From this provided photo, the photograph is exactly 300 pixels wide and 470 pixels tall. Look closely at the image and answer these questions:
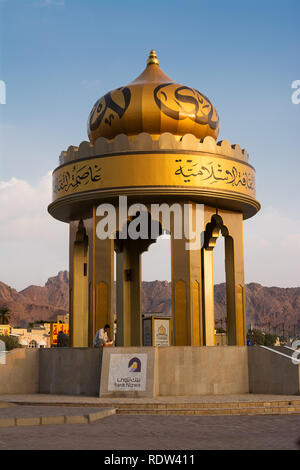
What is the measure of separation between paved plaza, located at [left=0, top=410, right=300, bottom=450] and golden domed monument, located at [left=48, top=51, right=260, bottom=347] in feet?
24.1

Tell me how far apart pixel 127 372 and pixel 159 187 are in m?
6.31

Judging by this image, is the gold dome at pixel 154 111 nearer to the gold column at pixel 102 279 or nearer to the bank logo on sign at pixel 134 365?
the gold column at pixel 102 279

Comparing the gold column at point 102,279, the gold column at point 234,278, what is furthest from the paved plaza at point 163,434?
the gold column at point 234,278

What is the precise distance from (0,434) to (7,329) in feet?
373

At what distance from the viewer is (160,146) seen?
21281mm

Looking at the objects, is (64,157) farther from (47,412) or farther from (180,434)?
(180,434)

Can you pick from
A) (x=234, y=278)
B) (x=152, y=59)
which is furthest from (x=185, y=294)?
(x=152, y=59)

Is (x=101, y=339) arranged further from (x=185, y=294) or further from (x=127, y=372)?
(x=185, y=294)

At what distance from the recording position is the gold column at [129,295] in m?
26.3

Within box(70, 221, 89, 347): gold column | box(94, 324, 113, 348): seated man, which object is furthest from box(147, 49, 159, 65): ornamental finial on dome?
box(94, 324, 113, 348): seated man

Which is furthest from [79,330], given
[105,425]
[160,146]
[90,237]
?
[105,425]

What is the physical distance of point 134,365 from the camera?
59.8 feet

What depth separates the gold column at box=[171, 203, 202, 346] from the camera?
69.0 ft

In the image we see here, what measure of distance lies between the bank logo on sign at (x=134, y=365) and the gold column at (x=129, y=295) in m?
7.73
